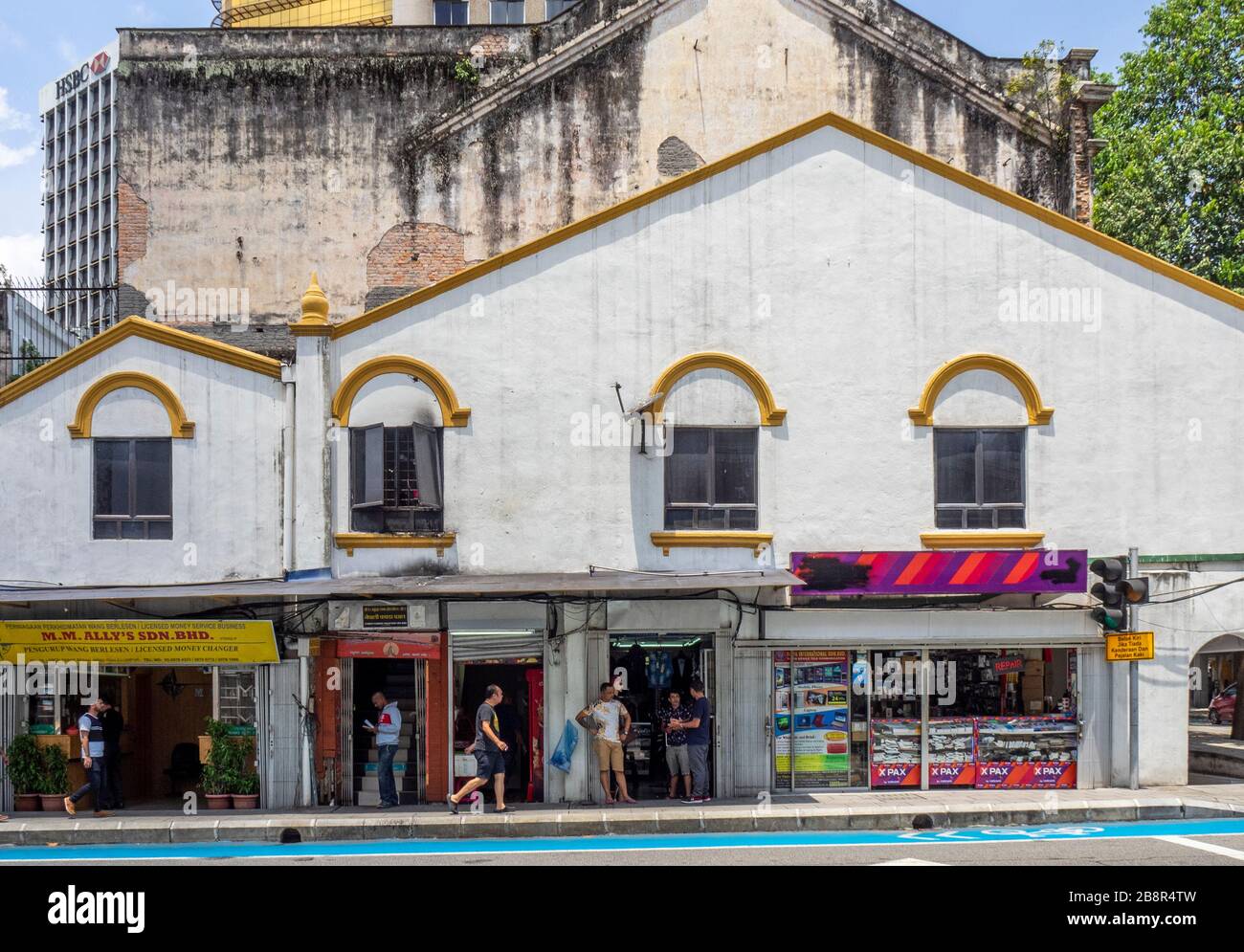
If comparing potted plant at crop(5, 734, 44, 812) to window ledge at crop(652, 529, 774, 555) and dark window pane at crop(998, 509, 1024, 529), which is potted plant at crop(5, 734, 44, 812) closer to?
window ledge at crop(652, 529, 774, 555)

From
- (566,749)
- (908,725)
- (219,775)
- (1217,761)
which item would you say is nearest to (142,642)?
(219,775)

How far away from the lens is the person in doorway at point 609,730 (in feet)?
60.9

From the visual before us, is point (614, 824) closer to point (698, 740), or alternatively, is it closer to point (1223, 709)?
point (698, 740)

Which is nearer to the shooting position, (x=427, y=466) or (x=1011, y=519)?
(x=427, y=466)

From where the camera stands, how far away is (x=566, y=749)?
19.0 metres

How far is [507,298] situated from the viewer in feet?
64.5

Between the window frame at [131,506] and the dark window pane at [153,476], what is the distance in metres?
0.01

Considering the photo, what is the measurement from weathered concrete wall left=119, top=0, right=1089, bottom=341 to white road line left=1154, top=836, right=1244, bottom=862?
1408 cm

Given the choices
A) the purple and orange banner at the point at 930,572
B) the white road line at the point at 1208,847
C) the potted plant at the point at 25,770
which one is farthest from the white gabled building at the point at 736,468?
the white road line at the point at 1208,847

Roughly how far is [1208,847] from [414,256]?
57.9ft

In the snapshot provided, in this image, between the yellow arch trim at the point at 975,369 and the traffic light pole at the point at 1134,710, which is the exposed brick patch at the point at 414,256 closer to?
the yellow arch trim at the point at 975,369

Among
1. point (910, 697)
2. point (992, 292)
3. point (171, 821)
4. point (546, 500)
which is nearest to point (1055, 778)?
point (910, 697)

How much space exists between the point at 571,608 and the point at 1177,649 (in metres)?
8.77

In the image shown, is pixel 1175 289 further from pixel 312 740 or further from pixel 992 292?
pixel 312 740
